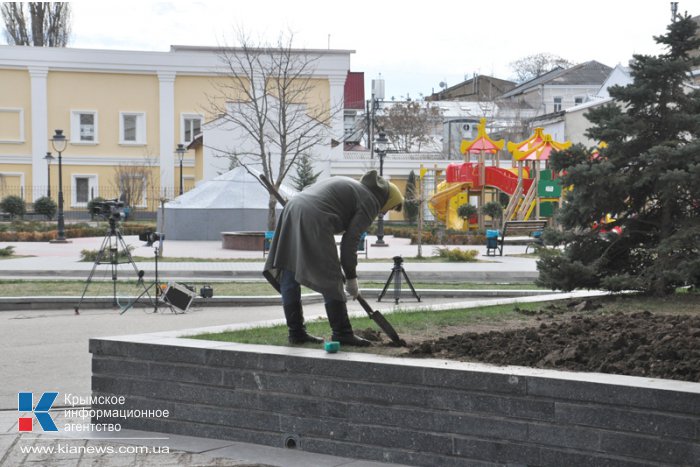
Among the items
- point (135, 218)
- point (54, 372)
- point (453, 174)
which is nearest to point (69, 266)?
point (54, 372)

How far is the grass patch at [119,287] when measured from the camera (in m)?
17.3

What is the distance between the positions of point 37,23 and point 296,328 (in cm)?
6431

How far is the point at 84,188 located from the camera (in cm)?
5859

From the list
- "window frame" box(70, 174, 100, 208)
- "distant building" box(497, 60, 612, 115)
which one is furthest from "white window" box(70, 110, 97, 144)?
"distant building" box(497, 60, 612, 115)

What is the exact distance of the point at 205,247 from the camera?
3212 centimetres

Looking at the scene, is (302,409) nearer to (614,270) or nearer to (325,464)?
(325,464)

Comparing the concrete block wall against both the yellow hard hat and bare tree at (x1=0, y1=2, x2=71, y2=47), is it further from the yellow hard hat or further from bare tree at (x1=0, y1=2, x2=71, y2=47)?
bare tree at (x1=0, y1=2, x2=71, y2=47)

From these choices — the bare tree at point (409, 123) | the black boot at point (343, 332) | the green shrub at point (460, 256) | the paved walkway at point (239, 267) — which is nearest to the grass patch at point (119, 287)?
the paved walkway at point (239, 267)

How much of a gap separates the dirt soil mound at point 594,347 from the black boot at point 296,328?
0.89 metres

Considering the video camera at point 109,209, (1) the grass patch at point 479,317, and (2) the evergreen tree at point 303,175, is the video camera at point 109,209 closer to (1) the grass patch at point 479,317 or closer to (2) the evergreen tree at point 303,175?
(1) the grass patch at point 479,317

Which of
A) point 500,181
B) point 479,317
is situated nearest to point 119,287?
point 479,317

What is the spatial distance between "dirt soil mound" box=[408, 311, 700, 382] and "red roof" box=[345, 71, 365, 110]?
7894 centimetres
